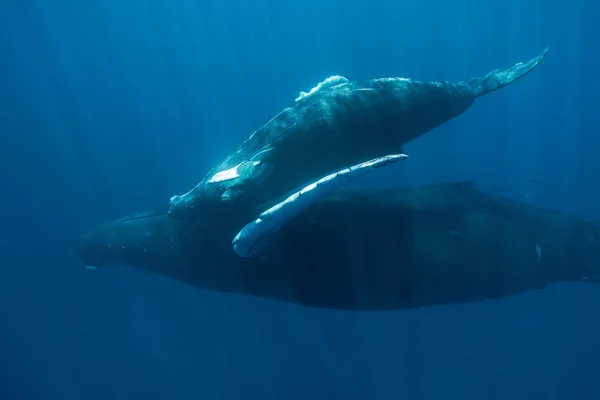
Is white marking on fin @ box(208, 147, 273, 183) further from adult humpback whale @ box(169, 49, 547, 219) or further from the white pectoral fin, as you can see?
the white pectoral fin

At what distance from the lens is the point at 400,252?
6.15 metres

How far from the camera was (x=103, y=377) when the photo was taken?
1633cm

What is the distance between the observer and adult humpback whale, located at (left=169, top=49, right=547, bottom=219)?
5.20 m

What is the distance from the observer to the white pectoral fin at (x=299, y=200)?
432cm

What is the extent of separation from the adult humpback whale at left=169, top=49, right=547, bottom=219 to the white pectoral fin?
0.71 meters

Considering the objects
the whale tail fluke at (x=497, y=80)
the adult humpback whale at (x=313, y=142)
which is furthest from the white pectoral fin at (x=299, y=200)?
the whale tail fluke at (x=497, y=80)

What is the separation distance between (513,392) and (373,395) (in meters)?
5.35

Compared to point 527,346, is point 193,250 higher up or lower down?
higher up

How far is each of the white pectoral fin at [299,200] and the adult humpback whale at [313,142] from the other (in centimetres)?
71

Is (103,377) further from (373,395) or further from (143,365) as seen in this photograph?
(373,395)

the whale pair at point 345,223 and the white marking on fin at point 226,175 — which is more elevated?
the white marking on fin at point 226,175

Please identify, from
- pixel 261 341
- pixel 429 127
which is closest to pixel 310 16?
pixel 261 341

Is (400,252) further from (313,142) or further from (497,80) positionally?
(497,80)

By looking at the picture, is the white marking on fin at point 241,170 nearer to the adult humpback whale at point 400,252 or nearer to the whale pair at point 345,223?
the whale pair at point 345,223
